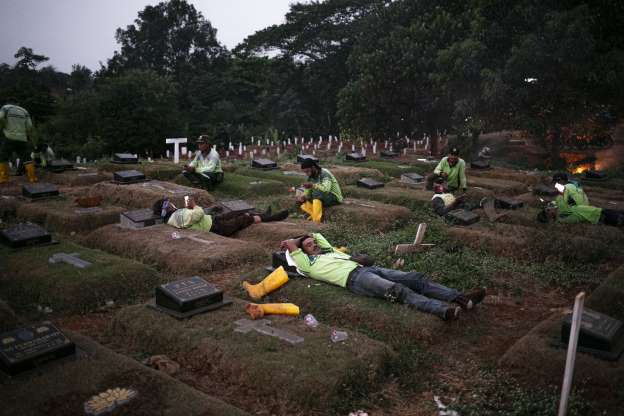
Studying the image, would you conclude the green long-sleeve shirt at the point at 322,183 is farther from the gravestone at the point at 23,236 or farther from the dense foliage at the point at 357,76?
the dense foliage at the point at 357,76

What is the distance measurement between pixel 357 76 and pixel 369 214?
18612 mm

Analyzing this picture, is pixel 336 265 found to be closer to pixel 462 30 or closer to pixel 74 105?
pixel 462 30

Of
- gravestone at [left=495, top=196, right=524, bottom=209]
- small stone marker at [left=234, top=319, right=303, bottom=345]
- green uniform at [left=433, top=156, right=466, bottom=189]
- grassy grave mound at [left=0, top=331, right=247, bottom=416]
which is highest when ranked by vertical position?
green uniform at [left=433, top=156, right=466, bottom=189]

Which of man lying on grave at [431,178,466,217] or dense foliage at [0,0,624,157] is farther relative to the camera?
dense foliage at [0,0,624,157]

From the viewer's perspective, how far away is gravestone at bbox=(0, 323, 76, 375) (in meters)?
4.93

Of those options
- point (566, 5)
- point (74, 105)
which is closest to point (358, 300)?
point (566, 5)

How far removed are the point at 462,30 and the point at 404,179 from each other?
9417 mm

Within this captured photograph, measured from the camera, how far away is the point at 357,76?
95.6ft

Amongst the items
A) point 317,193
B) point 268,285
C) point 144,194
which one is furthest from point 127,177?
point 268,285

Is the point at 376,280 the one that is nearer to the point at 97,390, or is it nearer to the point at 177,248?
the point at 97,390

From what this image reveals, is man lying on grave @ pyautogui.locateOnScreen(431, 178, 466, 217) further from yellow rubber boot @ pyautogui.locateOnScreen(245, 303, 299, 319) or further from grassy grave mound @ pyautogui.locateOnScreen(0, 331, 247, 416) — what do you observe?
grassy grave mound @ pyautogui.locateOnScreen(0, 331, 247, 416)

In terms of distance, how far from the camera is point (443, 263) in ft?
30.0

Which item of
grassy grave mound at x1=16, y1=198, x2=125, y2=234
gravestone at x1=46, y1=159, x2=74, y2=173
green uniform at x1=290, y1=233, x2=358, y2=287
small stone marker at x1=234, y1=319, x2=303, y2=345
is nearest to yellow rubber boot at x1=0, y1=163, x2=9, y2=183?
gravestone at x1=46, y1=159, x2=74, y2=173

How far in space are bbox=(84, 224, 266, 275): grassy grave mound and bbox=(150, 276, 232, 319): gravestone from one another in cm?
188
